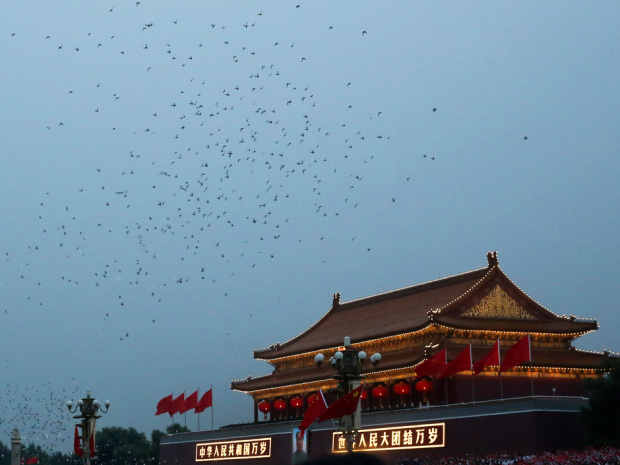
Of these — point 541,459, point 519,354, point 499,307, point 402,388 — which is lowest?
point 541,459

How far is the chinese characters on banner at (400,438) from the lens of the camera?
2775 cm

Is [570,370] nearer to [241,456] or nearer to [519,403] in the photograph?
[519,403]

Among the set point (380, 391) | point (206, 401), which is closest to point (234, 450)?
point (206, 401)

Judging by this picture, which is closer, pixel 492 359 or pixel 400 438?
pixel 492 359

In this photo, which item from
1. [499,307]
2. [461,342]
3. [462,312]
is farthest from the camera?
[499,307]

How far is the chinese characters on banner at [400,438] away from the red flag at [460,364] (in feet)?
5.25

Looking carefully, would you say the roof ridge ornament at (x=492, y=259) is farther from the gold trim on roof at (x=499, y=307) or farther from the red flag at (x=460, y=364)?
the red flag at (x=460, y=364)

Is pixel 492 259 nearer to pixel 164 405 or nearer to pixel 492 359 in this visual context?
pixel 492 359

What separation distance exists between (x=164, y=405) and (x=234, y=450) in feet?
12.3

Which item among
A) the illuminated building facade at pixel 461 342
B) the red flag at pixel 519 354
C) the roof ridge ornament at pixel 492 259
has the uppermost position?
the roof ridge ornament at pixel 492 259

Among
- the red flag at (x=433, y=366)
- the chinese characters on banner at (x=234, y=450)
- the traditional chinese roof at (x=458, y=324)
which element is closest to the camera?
the red flag at (x=433, y=366)

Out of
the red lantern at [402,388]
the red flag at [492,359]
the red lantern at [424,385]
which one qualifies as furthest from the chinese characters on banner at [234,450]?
the red flag at [492,359]

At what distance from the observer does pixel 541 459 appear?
21000mm

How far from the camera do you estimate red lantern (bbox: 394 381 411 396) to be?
32719 mm
